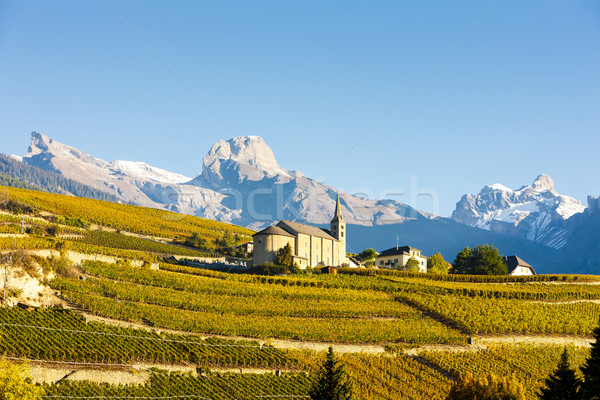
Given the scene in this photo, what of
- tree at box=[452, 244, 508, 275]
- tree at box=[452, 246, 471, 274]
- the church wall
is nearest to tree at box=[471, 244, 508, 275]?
tree at box=[452, 244, 508, 275]

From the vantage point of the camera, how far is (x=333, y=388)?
43094 mm

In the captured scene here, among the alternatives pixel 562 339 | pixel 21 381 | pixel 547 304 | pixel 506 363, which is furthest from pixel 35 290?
pixel 547 304

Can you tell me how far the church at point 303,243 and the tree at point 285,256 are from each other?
97 centimetres

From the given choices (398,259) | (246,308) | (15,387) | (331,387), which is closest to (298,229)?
(398,259)

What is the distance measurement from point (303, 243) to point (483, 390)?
194ft

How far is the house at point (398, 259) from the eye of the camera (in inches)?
4508

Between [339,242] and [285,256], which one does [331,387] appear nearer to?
[285,256]

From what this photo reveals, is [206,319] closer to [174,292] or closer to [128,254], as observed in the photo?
[174,292]

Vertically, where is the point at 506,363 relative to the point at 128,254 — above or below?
below

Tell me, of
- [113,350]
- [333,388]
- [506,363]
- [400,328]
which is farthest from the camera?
[400,328]

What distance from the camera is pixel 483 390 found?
156 ft

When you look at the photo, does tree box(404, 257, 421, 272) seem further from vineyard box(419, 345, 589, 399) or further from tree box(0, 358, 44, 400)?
tree box(0, 358, 44, 400)

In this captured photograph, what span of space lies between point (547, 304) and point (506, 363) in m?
24.2

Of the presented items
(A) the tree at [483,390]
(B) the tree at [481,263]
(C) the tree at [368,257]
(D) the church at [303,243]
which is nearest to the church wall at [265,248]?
(D) the church at [303,243]
